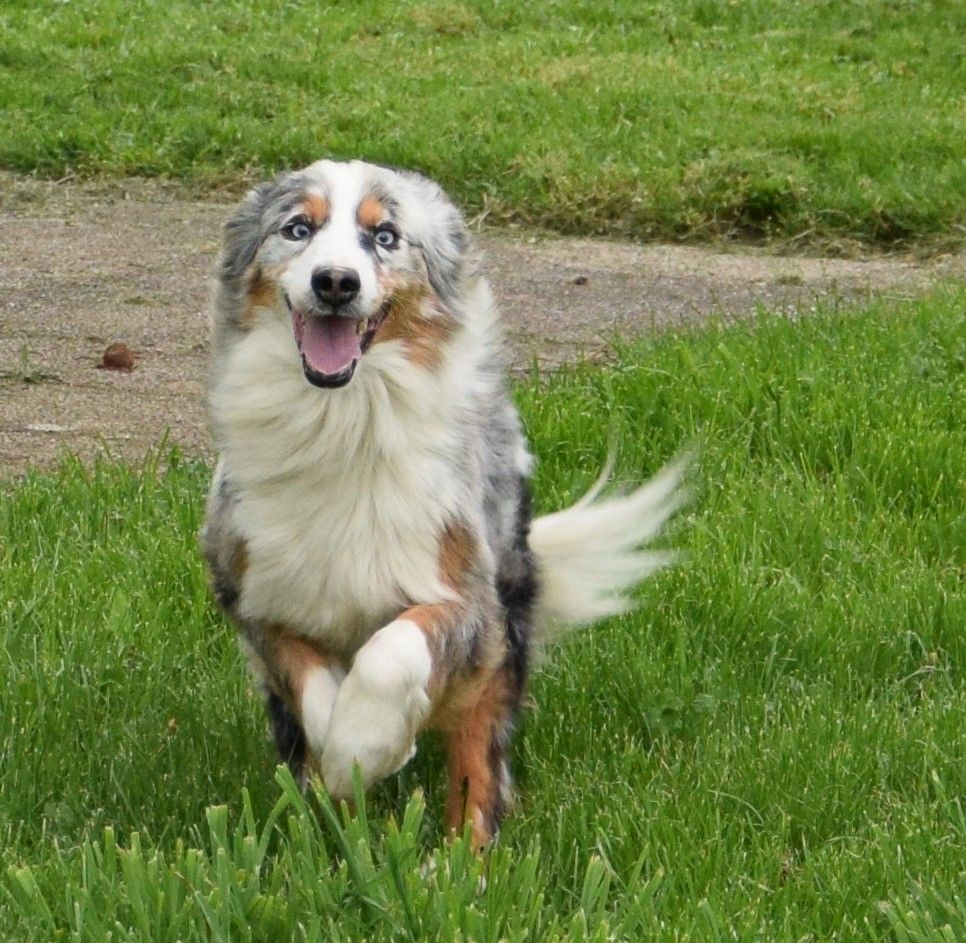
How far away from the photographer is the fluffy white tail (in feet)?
13.2

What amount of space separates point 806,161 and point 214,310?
19.8 feet

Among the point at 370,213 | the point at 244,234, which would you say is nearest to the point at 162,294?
the point at 244,234

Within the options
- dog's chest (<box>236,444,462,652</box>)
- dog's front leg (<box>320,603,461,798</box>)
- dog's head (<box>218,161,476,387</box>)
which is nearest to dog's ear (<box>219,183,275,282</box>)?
dog's head (<box>218,161,476,387</box>)

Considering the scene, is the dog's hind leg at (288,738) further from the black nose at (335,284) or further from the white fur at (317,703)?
the black nose at (335,284)

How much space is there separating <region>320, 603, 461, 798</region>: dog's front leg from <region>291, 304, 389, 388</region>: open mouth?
0.50 m

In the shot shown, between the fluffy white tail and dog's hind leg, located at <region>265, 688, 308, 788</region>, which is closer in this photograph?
dog's hind leg, located at <region>265, 688, 308, 788</region>

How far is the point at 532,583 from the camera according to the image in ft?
13.0

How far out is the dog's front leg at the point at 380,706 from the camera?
10.6ft

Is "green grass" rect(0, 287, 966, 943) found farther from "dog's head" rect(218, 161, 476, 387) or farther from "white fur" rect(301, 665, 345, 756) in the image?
"dog's head" rect(218, 161, 476, 387)

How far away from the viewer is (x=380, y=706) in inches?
128

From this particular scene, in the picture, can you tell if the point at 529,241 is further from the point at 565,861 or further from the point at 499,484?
the point at 565,861

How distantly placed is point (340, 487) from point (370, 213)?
56 centimetres

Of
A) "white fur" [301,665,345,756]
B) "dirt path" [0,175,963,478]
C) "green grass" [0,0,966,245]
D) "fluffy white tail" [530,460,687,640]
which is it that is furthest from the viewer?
"green grass" [0,0,966,245]

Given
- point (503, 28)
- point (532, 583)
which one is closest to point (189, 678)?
point (532, 583)
